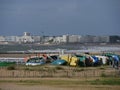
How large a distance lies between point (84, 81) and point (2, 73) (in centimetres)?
861

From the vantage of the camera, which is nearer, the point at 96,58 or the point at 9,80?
the point at 9,80

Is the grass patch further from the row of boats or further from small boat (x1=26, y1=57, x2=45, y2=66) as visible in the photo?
small boat (x1=26, y1=57, x2=45, y2=66)

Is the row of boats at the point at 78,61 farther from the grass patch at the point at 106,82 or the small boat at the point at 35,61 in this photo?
the grass patch at the point at 106,82

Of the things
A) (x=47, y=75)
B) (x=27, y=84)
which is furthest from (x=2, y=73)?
(x=27, y=84)

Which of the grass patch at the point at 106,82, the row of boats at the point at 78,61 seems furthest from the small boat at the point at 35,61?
the grass patch at the point at 106,82

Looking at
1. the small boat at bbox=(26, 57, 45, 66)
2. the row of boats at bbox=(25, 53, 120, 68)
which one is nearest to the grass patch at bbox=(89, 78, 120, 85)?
the row of boats at bbox=(25, 53, 120, 68)

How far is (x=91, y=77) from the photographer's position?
1362 inches

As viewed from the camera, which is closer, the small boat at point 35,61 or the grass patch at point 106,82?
the grass patch at point 106,82

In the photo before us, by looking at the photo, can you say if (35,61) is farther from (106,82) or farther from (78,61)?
(106,82)

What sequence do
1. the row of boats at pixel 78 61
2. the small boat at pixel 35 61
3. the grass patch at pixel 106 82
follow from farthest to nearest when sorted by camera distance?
the small boat at pixel 35 61 < the row of boats at pixel 78 61 < the grass patch at pixel 106 82

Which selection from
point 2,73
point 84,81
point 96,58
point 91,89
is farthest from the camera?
point 96,58

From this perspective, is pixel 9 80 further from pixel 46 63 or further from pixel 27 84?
pixel 46 63

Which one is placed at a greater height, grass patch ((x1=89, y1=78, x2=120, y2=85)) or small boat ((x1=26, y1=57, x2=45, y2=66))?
small boat ((x1=26, y1=57, x2=45, y2=66))


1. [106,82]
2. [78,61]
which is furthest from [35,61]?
[106,82]
